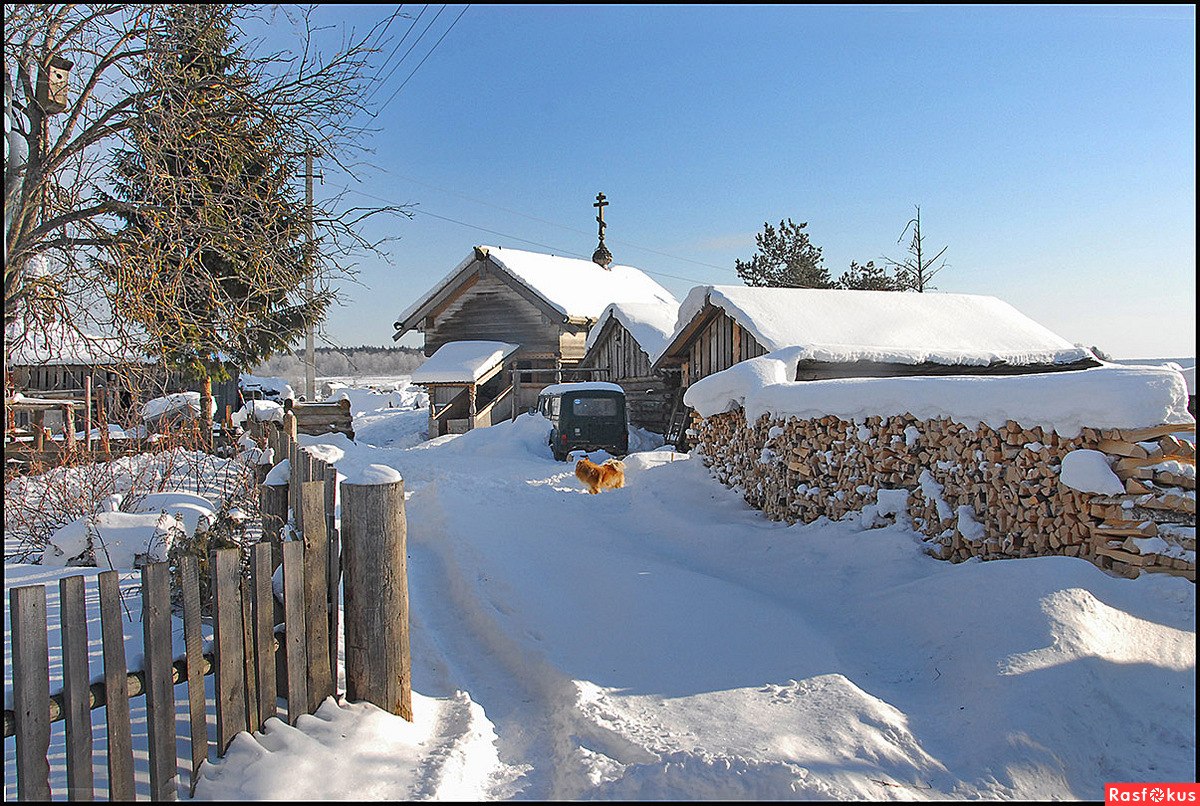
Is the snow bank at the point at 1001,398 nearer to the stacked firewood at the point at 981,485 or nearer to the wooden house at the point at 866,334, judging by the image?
the stacked firewood at the point at 981,485

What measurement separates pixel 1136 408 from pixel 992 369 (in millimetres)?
9393

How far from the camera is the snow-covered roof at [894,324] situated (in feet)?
46.0

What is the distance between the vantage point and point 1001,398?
21.2 ft

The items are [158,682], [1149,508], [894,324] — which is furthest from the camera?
[894,324]

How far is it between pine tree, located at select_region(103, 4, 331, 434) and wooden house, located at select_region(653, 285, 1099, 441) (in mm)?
9097

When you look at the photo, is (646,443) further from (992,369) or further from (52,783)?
(52,783)

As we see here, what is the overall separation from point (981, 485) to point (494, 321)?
22160 mm

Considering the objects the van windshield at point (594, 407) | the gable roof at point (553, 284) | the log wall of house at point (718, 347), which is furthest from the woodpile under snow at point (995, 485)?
the gable roof at point (553, 284)

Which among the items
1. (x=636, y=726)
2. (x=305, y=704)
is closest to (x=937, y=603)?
(x=636, y=726)

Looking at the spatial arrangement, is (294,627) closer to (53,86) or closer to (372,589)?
(372,589)

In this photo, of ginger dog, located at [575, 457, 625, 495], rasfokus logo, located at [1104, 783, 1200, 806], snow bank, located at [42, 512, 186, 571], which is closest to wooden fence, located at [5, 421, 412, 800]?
Result: snow bank, located at [42, 512, 186, 571]

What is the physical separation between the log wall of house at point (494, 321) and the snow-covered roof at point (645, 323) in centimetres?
198

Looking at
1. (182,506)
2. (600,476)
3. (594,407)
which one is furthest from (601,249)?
(182,506)

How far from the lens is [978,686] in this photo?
4891 mm
